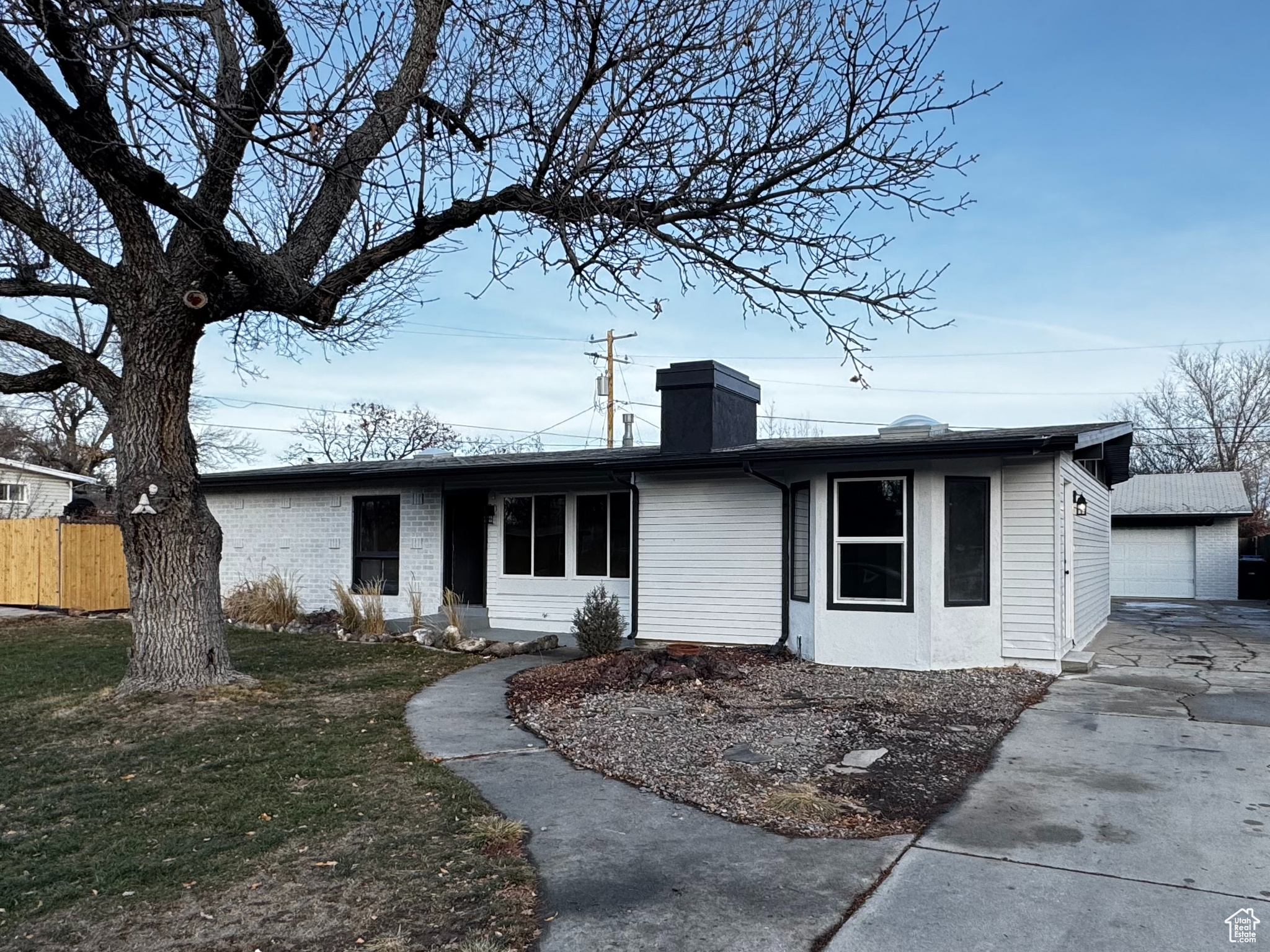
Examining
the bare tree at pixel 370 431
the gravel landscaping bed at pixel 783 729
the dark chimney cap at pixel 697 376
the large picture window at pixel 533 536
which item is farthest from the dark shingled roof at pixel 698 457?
the bare tree at pixel 370 431

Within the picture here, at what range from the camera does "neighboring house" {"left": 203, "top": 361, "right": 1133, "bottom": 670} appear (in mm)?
9906

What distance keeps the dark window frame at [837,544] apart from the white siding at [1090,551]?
179 centimetres

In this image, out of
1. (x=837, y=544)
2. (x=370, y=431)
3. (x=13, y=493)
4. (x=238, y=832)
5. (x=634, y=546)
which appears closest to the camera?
(x=238, y=832)

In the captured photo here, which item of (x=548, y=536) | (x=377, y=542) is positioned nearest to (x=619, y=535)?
(x=548, y=536)

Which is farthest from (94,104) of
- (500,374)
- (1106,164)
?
(500,374)

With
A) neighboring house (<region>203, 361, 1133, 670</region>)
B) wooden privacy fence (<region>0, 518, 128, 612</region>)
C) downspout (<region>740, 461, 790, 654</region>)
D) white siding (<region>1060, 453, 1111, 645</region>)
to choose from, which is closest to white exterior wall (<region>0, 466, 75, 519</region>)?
wooden privacy fence (<region>0, 518, 128, 612</region>)

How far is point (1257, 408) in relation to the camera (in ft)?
113

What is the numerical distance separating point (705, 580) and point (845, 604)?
2.15 meters

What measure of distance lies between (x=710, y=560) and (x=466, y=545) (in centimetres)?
464

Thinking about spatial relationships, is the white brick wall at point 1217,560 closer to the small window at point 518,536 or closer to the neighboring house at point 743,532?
the neighboring house at point 743,532

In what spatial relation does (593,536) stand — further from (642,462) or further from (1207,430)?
(1207,430)

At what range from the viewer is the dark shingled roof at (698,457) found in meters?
9.40

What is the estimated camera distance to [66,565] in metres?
16.8

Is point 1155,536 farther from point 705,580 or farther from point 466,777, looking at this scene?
point 466,777
